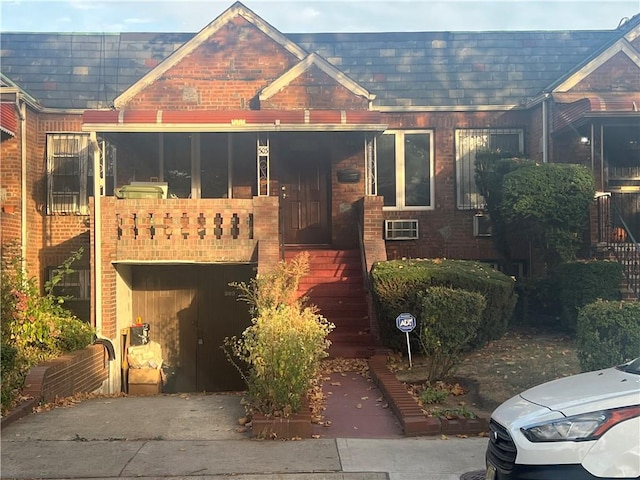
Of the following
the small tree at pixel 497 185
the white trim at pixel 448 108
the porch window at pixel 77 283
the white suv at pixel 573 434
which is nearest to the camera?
the white suv at pixel 573 434

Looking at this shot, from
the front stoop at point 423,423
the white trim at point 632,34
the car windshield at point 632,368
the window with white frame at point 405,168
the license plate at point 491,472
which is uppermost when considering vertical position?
the white trim at point 632,34

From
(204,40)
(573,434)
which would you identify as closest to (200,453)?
(573,434)

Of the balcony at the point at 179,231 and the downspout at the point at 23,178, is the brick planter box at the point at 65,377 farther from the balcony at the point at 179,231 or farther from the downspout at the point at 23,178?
the downspout at the point at 23,178

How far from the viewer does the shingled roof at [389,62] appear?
45.7 ft

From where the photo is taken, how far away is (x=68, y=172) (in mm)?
13797

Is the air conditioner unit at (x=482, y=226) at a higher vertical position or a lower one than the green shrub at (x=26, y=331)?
higher

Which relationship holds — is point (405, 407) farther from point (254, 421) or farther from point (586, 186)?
point (586, 186)

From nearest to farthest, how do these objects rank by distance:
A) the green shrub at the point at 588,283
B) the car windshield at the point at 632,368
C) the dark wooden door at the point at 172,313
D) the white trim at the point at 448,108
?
the car windshield at the point at 632,368 < the green shrub at the point at 588,283 < the dark wooden door at the point at 172,313 < the white trim at the point at 448,108

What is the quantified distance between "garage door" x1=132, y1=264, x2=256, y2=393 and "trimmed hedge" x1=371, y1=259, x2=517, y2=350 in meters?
4.09

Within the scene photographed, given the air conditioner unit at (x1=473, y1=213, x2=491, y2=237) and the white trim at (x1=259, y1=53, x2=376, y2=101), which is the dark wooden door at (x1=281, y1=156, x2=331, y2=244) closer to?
the white trim at (x1=259, y1=53, x2=376, y2=101)

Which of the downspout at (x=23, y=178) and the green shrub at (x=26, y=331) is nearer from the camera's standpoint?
the green shrub at (x=26, y=331)

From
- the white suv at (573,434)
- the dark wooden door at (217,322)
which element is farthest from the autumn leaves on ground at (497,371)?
the dark wooden door at (217,322)

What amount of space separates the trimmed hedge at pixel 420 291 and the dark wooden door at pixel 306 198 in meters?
4.26

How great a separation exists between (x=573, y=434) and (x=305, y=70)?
35.3ft
